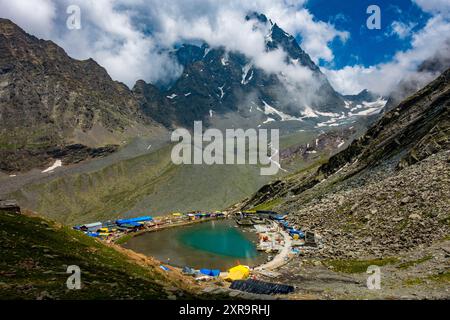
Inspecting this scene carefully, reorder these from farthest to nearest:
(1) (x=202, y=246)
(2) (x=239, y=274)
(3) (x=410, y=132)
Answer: (3) (x=410, y=132), (1) (x=202, y=246), (2) (x=239, y=274)

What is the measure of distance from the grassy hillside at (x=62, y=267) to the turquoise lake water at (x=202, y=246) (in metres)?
34.5

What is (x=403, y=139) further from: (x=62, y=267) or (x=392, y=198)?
(x=62, y=267)

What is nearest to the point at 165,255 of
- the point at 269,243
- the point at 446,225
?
the point at 269,243

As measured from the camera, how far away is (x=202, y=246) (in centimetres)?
9712

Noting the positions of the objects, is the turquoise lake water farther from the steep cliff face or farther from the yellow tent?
the steep cliff face

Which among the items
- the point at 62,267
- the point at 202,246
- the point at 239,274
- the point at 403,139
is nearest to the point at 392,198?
the point at 239,274

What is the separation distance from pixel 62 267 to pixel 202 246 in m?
65.8

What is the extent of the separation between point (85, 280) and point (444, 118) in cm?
10410

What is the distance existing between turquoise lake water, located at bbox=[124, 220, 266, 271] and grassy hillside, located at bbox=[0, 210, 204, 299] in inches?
1358

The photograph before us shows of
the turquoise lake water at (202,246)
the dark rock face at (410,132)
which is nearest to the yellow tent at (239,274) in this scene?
the turquoise lake water at (202,246)

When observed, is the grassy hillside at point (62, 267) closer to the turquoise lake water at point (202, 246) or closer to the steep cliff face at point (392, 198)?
the turquoise lake water at point (202, 246)

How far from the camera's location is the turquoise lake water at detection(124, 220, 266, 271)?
7975 centimetres

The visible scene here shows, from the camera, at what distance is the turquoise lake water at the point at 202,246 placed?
7975 centimetres

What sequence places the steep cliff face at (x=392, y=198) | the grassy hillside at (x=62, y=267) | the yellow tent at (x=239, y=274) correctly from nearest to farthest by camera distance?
the grassy hillside at (x=62, y=267)
the yellow tent at (x=239, y=274)
the steep cliff face at (x=392, y=198)
